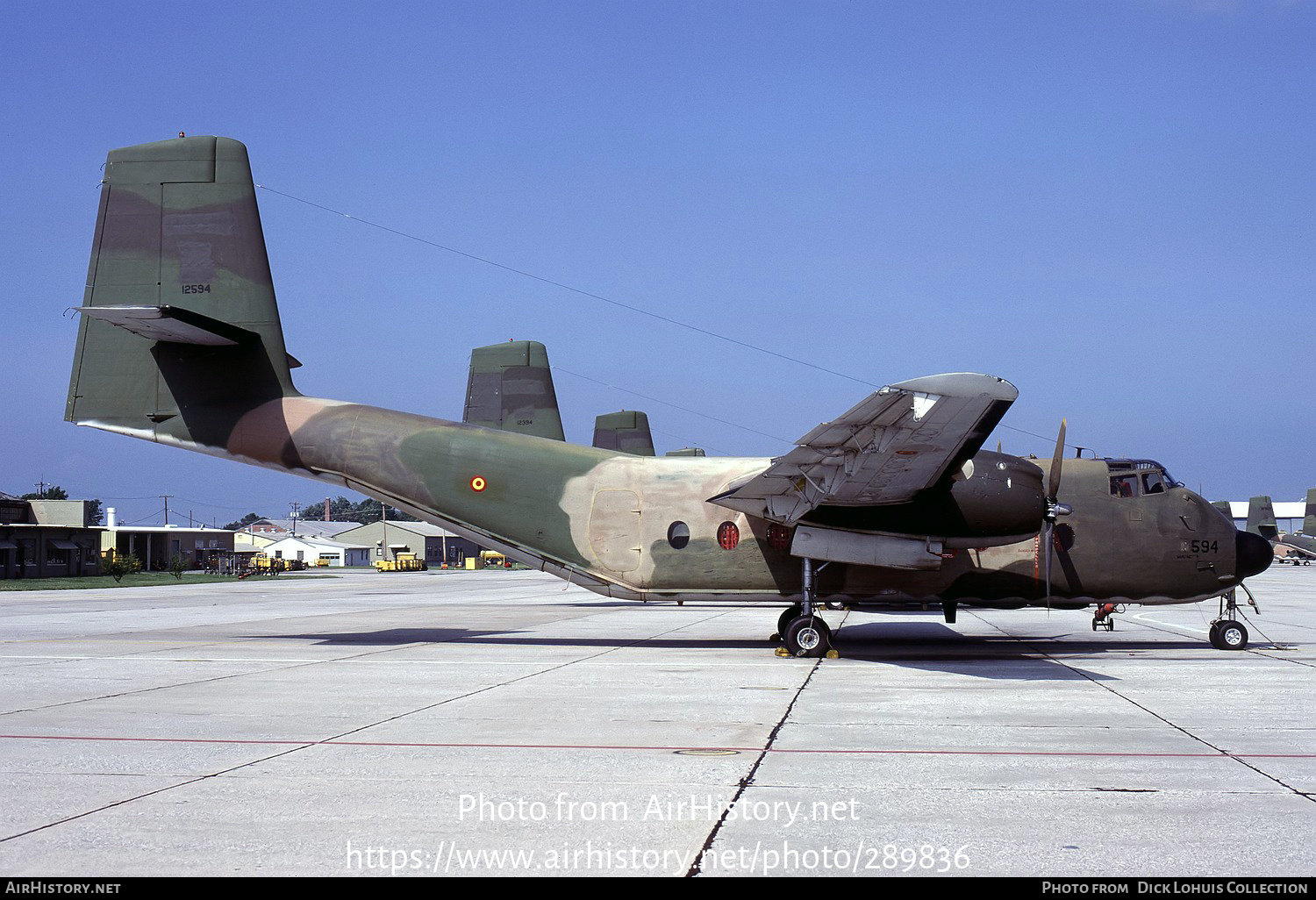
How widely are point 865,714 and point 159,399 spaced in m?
13.5

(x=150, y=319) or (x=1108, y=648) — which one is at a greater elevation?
(x=150, y=319)

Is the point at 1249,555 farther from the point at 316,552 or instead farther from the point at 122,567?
the point at 316,552

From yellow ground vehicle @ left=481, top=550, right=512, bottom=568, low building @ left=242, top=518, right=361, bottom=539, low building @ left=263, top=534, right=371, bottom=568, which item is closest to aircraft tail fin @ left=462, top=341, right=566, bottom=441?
yellow ground vehicle @ left=481, top=550, right=512, bottom=568

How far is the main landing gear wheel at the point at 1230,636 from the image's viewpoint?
17.7m

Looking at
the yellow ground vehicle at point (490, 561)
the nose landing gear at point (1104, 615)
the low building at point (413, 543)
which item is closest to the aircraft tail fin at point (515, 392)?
the nose landing gear at point (1104, 615)

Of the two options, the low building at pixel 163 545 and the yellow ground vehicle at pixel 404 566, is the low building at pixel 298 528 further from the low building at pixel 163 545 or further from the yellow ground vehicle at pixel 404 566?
the yellow ground vehicle at pixel 404 566

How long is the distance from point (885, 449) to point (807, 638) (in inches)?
148

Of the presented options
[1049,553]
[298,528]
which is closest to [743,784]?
A: [1049,553]

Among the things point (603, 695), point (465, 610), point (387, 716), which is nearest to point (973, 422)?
point (603, 695)

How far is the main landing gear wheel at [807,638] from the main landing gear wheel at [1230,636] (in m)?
7.00

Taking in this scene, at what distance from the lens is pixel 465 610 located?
30297 mm

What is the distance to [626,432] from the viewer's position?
41.7 meters

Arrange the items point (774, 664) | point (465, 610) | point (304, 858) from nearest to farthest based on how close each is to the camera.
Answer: point (304, 858) < point (774, 664) < point (465, 610)
